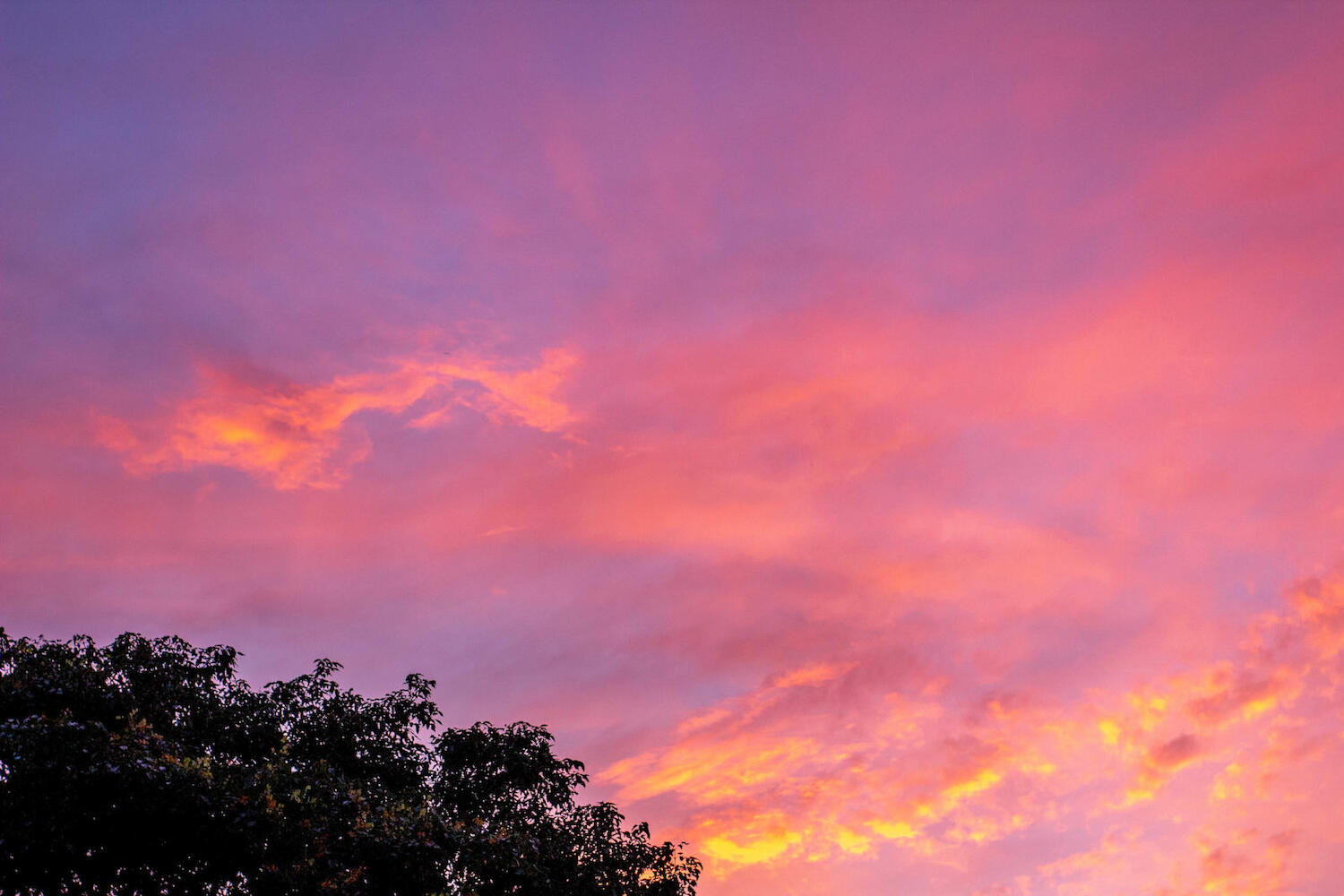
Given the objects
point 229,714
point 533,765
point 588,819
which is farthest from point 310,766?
point 588,819

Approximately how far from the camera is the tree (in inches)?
699

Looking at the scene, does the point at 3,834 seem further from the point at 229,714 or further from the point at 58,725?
the point at 229,714

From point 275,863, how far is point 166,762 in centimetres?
285

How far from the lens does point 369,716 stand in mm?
25797

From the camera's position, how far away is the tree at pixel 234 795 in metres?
17.8

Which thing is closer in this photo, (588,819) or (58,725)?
(58,725)

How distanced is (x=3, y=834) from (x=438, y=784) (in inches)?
429

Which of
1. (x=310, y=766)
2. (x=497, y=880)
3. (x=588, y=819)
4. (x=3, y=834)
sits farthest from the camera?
(x=588, y=819)

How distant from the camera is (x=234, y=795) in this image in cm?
1855

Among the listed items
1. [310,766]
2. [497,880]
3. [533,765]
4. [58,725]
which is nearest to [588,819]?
[533,765]

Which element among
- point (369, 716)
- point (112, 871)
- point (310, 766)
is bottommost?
point (112, 871)

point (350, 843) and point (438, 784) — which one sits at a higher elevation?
point (438, 784)

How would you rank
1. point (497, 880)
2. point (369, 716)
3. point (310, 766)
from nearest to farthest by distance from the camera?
point (497, 880)
point (310, 766)
point (369, 716)

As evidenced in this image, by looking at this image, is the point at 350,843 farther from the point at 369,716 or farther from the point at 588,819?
the point at 588,819
